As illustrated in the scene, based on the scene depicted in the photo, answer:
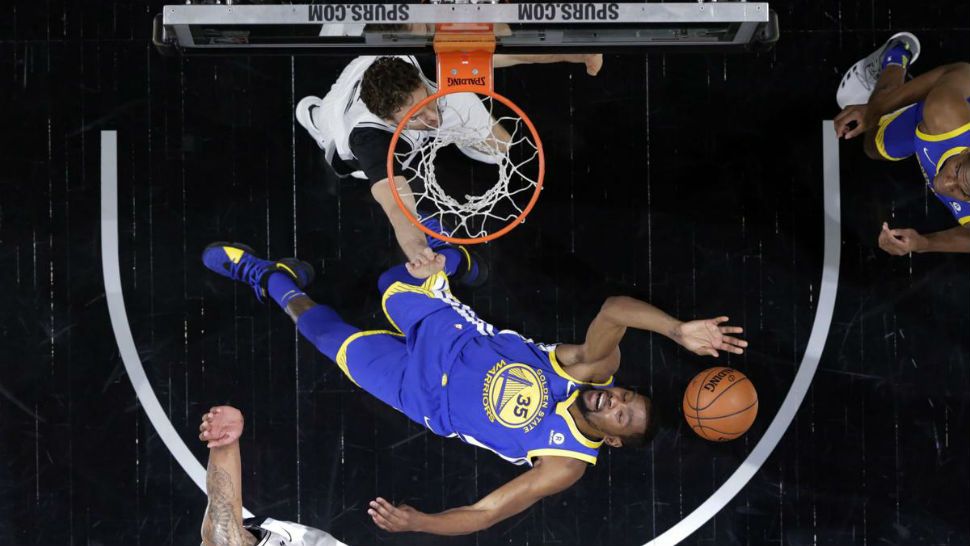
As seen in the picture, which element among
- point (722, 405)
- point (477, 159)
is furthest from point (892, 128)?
point (477, 159)

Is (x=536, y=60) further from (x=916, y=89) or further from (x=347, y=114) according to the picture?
(x=916, y=89)

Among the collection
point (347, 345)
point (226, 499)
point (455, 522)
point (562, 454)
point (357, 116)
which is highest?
point (357, 116)

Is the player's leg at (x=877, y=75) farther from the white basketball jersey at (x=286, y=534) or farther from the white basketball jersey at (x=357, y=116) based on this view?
the white basketball jersey at (x=286, y=534)

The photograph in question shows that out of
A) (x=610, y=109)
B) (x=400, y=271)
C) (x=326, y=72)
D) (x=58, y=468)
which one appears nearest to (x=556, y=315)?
(x=400, y=271)

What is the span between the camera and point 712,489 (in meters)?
4.72

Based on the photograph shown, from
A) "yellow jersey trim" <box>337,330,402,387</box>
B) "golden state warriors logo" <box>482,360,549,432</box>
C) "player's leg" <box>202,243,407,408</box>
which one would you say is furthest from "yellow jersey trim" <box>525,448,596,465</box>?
"yellow jersey trim" <box>337,330,402,387</box>

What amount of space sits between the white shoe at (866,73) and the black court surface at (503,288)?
0.39 ft

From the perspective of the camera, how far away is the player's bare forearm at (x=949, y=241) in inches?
177

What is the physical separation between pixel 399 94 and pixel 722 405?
2199 millimetres

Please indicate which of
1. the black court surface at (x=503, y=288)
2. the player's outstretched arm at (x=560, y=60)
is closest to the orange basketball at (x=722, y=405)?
the black court surface at (x=503, y=288)

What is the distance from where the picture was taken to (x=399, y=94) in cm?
408

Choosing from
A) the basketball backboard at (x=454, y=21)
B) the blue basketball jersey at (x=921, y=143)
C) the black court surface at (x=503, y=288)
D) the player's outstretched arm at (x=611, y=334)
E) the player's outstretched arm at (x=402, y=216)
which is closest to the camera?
the basketball backboard at (x=454, y=21)

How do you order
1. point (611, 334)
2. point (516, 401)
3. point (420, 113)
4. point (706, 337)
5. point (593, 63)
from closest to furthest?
point (706, 337), point (420, 113), point (611, 334), point (516, 401), point (593, 63)

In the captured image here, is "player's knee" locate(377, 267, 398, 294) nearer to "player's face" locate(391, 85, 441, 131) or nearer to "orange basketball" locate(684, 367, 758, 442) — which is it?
"player's face" locate(391, 85, 441, 131)
